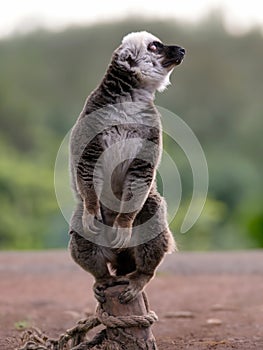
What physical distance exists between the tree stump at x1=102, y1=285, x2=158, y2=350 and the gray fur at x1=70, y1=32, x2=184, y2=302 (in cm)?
5

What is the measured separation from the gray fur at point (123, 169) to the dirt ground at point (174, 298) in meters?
1.07

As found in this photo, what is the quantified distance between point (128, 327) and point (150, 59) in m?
1.62

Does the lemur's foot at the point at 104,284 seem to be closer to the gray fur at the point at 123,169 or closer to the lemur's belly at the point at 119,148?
the gray fur at the point at 123,169

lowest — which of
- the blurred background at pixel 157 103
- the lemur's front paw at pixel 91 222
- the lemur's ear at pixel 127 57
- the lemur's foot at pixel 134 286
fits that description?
the lemur's foot at pixel 134 286

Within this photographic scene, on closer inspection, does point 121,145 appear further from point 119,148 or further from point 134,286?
point 134,286

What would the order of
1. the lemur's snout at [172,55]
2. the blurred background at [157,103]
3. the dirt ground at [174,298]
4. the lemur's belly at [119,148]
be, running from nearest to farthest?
the lemur's belly at [119,148] < the lemur's snout at [172,55] < the dirt ground at [174,298] < the blurred background at [157,103]

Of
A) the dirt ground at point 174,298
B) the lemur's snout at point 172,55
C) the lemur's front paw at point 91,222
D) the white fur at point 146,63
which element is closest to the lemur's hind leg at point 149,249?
the lemur's front paw at point 91,222

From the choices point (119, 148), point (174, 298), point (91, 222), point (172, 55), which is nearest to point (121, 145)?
point (119, 148)

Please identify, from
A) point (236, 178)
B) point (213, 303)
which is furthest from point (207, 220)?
point (213, 303)

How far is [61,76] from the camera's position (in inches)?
976

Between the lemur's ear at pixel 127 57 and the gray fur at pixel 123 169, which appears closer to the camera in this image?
the gray fur at pixel 123 169

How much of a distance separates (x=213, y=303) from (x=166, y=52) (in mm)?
4121

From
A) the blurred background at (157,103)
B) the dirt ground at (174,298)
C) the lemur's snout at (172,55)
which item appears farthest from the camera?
the blurred background at (157,103)

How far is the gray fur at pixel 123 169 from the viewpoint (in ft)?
15.2
